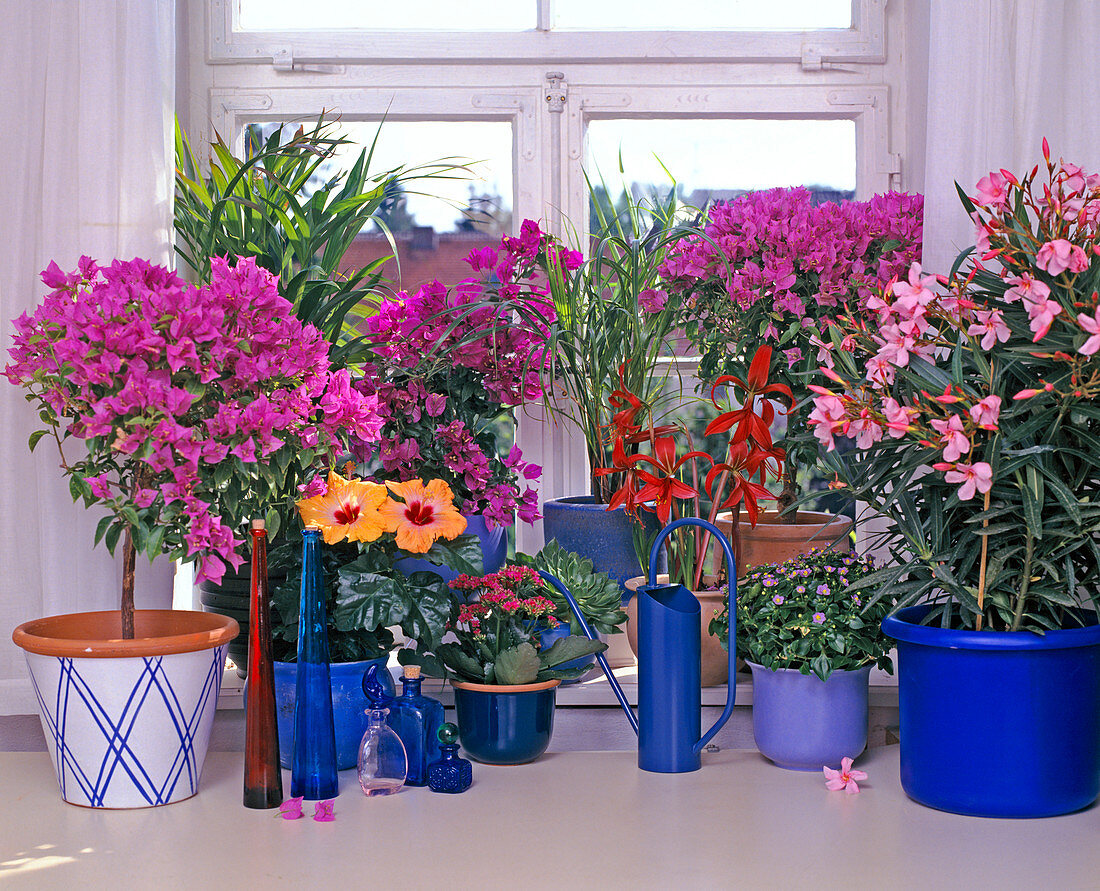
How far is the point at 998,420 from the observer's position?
110 cm

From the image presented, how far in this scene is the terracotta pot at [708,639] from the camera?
1.43 meters

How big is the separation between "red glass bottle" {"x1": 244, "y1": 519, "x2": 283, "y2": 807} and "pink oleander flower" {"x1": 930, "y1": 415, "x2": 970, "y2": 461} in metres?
0.80

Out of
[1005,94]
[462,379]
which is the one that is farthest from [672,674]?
[1005,94]

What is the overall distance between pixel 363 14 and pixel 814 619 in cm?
134

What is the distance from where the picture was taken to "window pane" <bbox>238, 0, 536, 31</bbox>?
1.83 metres

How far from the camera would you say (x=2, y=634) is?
147 centimetres

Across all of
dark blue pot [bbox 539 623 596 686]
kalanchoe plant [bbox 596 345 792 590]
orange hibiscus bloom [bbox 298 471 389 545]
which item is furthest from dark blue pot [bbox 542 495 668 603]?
orange hibiscus bloom [bbox 298 471 389 545]

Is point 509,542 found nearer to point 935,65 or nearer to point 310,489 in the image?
point 310,489

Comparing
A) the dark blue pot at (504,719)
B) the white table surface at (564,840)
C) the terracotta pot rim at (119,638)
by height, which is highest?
the terracotta pot rim at (119,638)

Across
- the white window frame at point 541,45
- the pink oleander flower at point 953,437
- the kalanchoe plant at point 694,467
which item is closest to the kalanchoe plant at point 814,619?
the kalanchoe plant at point 694,467

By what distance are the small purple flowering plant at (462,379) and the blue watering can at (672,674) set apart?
1.05 ft

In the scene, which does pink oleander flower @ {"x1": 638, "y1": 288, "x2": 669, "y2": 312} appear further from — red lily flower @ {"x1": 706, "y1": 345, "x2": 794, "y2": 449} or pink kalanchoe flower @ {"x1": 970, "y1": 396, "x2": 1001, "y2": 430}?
pink kalanchoe flower @ {"x1": 970, "y1": 396, "x2": 1001, "y2": 430}

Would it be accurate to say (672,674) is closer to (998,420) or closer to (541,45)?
(998,420)

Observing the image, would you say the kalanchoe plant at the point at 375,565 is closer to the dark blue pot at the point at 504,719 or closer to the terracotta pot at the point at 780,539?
the dark blue pot at the point at 504,719
